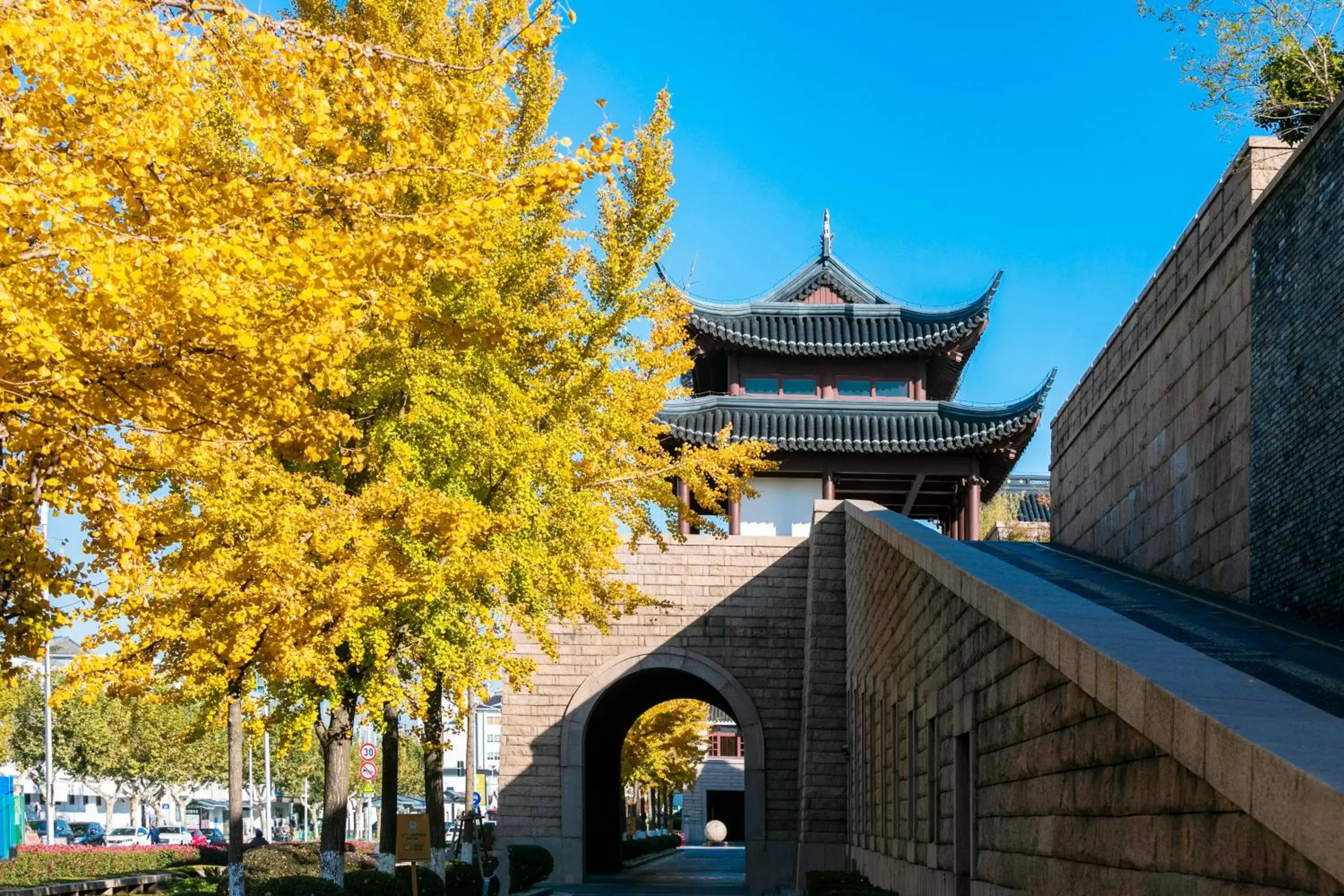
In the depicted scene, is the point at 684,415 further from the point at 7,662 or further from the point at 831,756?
the point at 7,662

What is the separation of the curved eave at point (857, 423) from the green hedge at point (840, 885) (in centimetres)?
1700

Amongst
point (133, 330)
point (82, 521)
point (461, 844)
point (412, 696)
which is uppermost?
point (133, 330)

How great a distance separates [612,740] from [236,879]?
24.1 m

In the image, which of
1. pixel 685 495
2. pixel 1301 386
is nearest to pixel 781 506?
pixel 685 495

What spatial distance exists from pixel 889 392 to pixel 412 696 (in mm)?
26199

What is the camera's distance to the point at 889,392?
40.9m

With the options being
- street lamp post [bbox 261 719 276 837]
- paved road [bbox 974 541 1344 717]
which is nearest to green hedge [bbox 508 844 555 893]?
paved road [bbox 974 541 1344 717]

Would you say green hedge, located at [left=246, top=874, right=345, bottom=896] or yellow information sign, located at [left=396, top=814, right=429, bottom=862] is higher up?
yellow information sign, located at [left=396, top=814, right=429, bottom=862]

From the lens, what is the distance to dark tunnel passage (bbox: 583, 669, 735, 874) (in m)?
33.1

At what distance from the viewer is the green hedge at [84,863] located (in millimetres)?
25734

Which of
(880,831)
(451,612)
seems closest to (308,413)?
(451,612)

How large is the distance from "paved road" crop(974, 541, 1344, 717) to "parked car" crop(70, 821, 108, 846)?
49.7 m

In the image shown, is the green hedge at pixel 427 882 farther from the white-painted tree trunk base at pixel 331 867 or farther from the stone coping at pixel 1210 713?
the stone coping at pixel 1210 713

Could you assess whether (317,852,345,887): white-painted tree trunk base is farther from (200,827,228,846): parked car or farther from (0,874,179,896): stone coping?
(200,827,228,846): parked car
